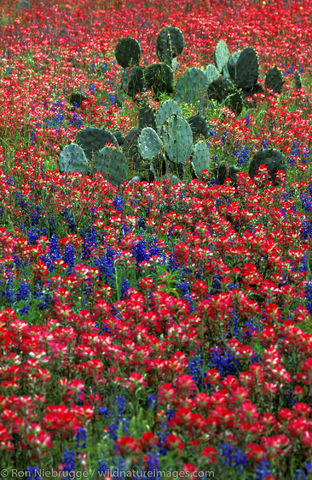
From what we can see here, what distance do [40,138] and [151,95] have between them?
2.21m

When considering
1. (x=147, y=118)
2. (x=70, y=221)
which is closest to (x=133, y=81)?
(x=147, y=118)

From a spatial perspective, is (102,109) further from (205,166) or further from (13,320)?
(13,320)

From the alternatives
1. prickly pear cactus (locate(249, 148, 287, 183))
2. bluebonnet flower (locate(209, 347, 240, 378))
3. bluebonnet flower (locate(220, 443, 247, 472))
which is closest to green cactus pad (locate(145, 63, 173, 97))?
prickly pear cactus (locate(249, 148, 287, 183))

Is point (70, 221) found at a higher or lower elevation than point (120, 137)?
lower

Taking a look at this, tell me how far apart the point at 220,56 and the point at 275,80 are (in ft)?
4.26

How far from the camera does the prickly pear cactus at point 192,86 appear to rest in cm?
880

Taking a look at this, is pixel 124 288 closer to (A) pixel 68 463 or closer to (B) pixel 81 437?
(B) pixel 81 437

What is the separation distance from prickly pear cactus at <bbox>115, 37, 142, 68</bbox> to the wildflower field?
0.92 m

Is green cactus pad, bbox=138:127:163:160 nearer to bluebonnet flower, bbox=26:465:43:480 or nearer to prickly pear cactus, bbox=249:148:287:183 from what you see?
prickly pear cactus, bbox=249:148:287:183

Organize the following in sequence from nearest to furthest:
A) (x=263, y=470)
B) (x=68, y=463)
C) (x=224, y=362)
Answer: (x=263, y=470) → (x=68, y=463) → (x=224, y=362)

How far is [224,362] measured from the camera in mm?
3740

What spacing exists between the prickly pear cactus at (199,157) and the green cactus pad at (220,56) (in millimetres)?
4001

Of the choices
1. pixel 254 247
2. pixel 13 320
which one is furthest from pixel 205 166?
pixel 13 320

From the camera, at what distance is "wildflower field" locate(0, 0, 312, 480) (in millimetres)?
3053
